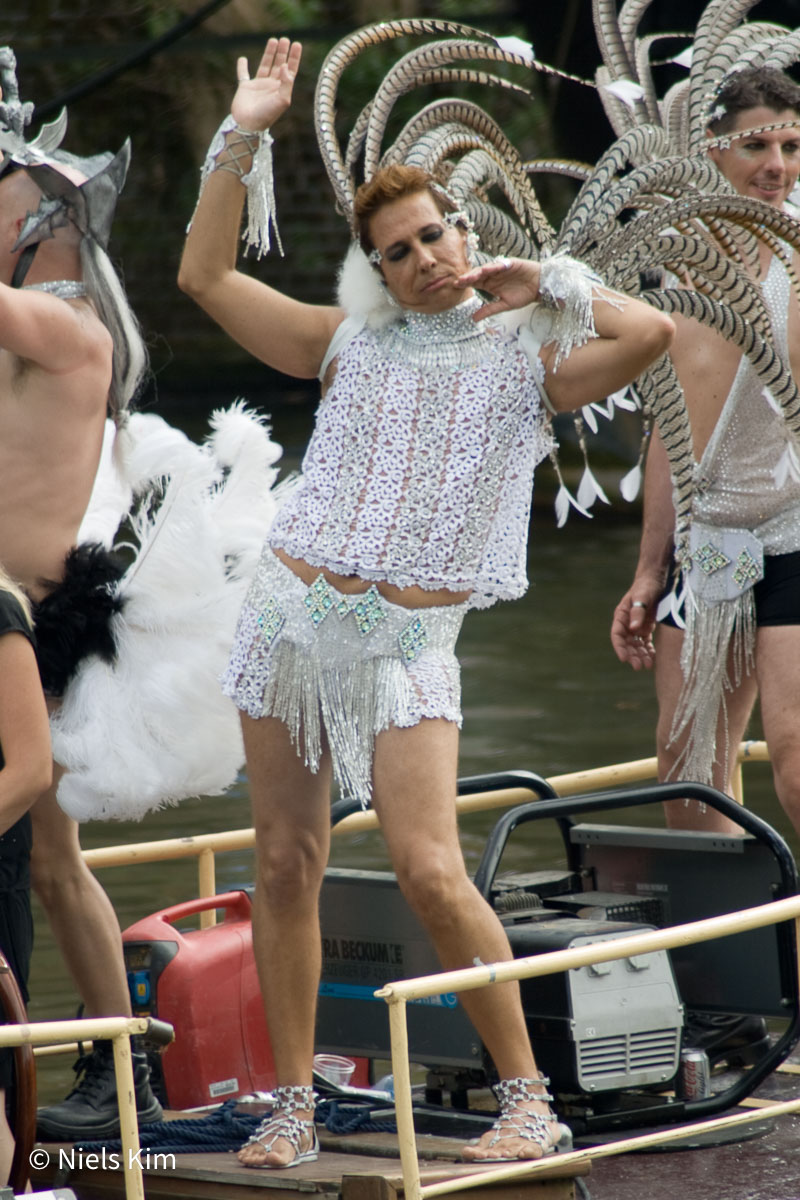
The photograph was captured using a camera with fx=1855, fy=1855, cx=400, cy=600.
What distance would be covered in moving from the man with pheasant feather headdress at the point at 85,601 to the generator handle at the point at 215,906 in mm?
A: 456

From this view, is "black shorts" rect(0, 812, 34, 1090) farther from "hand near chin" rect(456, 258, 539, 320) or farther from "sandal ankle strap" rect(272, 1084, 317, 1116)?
"hand near chin" rect(456, 258, 539, 320)

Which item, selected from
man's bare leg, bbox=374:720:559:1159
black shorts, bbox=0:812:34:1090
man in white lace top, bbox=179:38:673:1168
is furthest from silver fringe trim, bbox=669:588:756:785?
black shorts, bbox=0:812:34:1090

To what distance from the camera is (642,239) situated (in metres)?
Answer: 3.53

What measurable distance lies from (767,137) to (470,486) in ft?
4.38

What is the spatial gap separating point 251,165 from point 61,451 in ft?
2.11

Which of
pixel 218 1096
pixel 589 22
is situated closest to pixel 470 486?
pixel 218 1096

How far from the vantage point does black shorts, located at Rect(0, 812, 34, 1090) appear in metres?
2.97

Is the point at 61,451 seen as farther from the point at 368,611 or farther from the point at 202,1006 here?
the point at 202,1006

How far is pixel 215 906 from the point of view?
4094 mm

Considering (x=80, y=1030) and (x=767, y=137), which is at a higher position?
(x=767, y=137)

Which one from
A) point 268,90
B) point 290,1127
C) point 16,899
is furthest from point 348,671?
point 268,90

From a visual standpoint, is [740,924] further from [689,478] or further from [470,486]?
[689,478]

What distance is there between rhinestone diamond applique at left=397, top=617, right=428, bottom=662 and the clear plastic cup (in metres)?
1.13

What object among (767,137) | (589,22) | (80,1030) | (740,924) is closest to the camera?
(80,1030)
